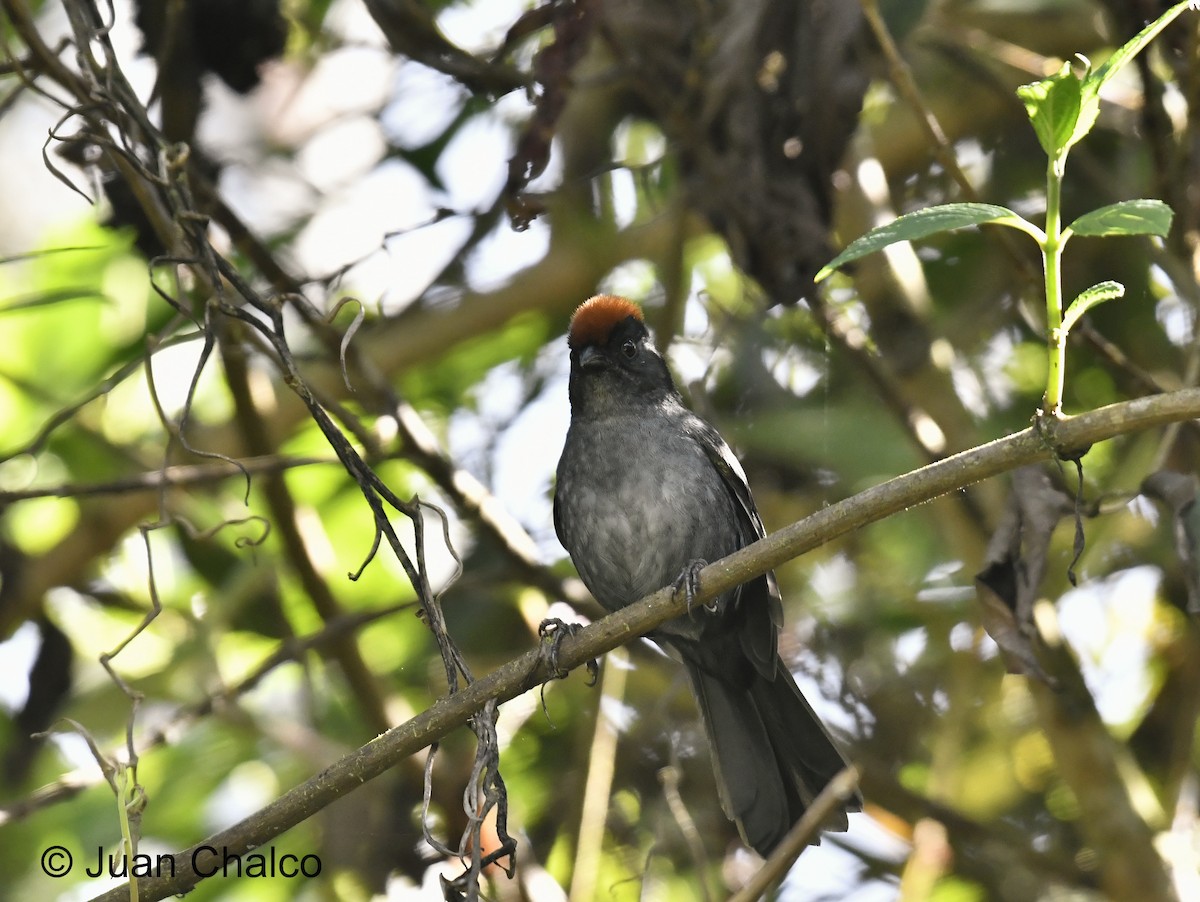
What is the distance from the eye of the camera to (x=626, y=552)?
4254mm

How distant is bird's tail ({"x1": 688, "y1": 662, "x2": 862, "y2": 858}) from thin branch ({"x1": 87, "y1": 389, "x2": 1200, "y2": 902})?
1.28 meters

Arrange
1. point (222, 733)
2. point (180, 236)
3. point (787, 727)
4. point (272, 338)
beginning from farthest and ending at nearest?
point (222, 733)
point (787, 727)
point (180, 236)
point (272, 338)

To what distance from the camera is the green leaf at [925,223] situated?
1.92m

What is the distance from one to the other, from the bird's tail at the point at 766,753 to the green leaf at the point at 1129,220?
2205 mm

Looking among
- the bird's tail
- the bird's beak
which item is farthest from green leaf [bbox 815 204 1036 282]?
the bird's beak

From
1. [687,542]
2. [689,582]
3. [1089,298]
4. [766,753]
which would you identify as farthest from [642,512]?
[1089,298]

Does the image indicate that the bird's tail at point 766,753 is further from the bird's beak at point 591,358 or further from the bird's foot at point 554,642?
the bird's beak at point 591,358

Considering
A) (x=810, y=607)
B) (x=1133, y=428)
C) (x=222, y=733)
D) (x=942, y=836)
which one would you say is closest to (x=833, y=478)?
(x=810, y=607)

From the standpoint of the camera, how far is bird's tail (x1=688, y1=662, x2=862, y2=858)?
12.7 ft

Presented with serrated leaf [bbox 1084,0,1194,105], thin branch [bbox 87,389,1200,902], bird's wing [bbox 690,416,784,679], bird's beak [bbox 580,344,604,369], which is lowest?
thin branch [bbox 87,389,1200,902]

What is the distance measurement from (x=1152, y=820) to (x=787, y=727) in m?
1.06

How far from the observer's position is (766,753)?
3.98 m

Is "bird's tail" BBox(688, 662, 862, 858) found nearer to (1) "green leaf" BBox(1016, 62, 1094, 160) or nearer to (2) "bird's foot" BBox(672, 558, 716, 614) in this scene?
(2) "bird's foot" BBox(672, 558, 716, 614)

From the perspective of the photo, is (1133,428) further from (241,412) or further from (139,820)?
(241,412)
